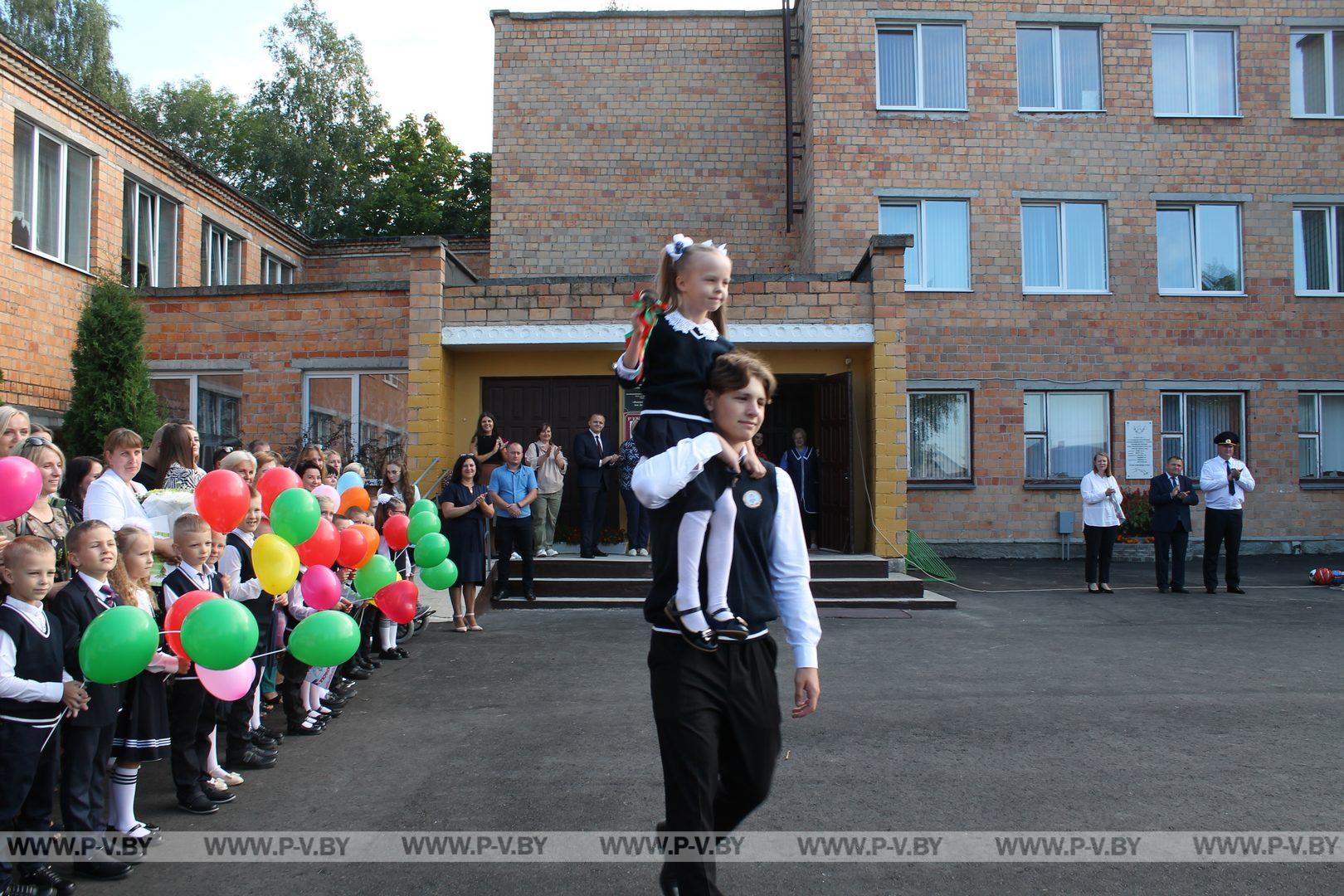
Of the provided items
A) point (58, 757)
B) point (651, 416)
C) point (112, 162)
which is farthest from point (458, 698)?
point (112, 162)

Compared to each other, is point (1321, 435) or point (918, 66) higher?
point (918, 66)

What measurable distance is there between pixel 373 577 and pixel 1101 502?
9.79 metres

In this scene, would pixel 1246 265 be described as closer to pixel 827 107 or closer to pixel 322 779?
pixel 827 107

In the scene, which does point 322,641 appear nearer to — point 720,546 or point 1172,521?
point 720,546

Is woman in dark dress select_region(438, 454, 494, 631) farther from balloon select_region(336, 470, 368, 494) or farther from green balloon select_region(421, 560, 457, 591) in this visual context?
green balloon select_region(421, 560, 457, 591)

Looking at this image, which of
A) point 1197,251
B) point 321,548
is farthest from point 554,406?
point 1197,251

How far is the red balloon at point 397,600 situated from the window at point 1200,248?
1613 cm

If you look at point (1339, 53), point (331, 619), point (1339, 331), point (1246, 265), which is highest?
point (1339, 53)

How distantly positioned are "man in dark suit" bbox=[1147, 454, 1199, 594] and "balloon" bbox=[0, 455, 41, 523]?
12576 millimetres

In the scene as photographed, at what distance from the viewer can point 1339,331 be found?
18016 millimetres

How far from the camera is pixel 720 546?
3064mm

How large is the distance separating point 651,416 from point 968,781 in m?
2.79

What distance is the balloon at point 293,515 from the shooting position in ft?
17.4

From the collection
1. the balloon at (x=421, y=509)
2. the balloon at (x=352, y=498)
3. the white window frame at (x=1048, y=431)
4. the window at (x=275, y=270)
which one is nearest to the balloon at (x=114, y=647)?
the balloon at (x=352, y=498)
